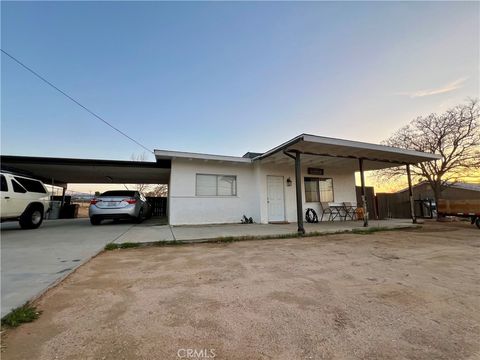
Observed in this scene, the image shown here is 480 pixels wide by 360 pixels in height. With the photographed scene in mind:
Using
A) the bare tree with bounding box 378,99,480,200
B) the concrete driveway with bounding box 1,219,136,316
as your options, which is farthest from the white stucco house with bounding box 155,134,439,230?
the bare tree with bounding box 378,99,480,200

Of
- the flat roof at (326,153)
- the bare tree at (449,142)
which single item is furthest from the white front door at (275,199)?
the bare tree at (449,142)

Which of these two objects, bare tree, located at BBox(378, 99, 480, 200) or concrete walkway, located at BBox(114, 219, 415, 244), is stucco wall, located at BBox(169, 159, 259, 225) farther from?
bare tree, located at BBox(378, 99, 480, 200)

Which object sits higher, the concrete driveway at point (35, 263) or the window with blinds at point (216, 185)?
A: the window with blinds at point (216, 185)

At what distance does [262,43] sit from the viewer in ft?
27.0

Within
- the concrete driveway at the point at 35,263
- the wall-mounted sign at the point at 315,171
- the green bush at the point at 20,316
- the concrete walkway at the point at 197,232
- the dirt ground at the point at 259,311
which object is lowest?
the dirt ground at the point at 259,311

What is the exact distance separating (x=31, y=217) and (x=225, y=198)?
266 inches

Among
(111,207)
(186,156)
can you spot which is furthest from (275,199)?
(111,207)

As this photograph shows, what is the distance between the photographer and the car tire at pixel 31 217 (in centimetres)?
731

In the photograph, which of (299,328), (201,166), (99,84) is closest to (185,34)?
(99,84)

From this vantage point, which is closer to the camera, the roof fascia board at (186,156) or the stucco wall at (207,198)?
the roof fascia board at (186,156)

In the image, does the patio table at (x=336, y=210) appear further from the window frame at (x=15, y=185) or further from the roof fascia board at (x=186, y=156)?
the window frame at (x=15, y=185)

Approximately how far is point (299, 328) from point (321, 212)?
393 inches

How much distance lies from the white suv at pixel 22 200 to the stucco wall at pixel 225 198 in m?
4.39

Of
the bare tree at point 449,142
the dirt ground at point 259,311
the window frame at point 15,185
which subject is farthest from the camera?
the bare tree at point 449,142
